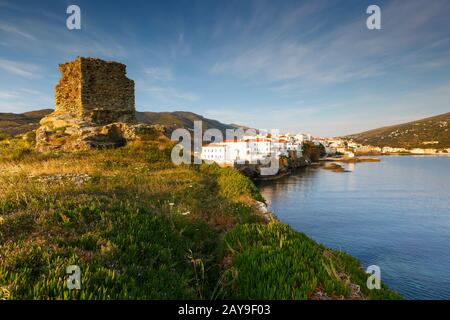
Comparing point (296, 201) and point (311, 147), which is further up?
point (311, 147)

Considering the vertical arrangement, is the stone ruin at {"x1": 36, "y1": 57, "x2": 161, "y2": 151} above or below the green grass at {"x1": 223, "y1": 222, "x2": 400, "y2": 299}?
above

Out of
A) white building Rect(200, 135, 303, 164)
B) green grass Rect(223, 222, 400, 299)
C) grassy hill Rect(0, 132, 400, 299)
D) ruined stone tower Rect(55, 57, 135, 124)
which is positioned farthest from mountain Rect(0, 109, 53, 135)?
green grass Rect(223, 222, 400, 299)

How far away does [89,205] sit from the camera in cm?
752

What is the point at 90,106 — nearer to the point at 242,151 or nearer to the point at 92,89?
the point at 92,89

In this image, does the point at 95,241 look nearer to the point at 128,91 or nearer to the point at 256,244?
the point at 256,244

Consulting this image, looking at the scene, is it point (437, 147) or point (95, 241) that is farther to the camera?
point (437, 147)

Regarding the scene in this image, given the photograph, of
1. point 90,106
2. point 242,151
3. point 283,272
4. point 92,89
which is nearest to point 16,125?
point 242,151

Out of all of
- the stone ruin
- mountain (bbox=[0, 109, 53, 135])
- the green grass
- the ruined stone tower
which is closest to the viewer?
the green grass

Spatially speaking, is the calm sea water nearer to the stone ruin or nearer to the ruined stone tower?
the stone ruin

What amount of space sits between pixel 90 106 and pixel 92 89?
165 cm

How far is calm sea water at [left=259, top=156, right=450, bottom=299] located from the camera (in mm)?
20828

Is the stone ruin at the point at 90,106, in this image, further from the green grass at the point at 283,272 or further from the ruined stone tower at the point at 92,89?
the green grass at the point at 283,272
